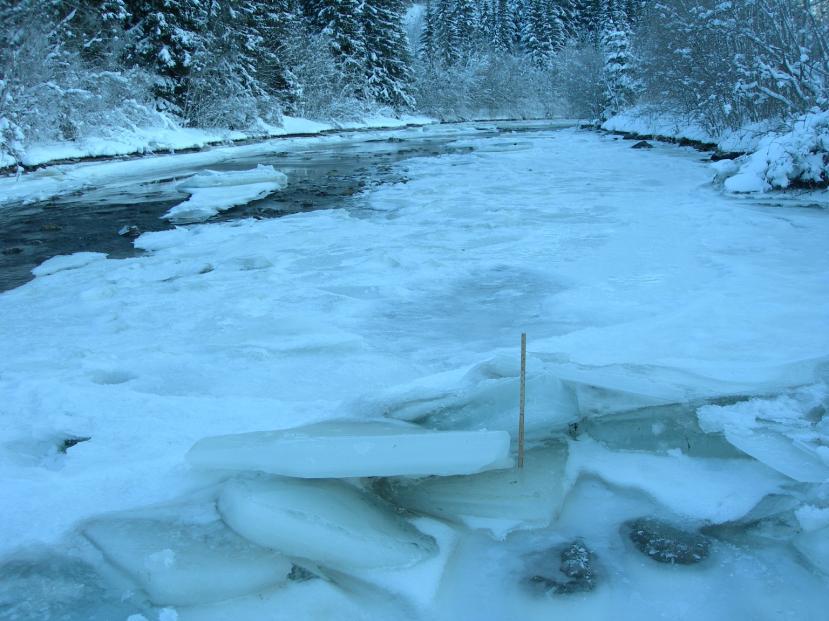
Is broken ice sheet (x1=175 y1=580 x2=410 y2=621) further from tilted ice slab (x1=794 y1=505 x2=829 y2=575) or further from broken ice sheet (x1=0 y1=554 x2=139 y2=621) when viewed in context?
tilted ice slab (x1=794 y1=505 x2=829 y2=575)

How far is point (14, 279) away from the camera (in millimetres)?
5922

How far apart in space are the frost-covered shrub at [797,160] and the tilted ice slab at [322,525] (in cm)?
988

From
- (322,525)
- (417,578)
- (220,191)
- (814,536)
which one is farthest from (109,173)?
(814,536)

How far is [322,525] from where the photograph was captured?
199cm

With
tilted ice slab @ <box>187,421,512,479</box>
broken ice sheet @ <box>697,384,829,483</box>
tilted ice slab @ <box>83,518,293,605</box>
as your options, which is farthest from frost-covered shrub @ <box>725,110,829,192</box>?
tilted ice slab @ <box>83,518,293,605</box>

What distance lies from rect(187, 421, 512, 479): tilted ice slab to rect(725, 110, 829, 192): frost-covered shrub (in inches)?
369

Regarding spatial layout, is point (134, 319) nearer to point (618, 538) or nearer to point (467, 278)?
point (467, 278)

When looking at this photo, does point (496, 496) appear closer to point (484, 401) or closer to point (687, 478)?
point (484, 401)

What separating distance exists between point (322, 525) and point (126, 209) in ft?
31.3

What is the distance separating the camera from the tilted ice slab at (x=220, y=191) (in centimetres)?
952

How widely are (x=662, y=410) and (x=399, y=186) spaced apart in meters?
9.79

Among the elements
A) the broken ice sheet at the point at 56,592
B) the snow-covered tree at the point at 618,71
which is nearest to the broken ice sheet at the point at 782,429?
the broken ice sheet at the point at 56,592

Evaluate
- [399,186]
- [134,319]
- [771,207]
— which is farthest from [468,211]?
[134,319]

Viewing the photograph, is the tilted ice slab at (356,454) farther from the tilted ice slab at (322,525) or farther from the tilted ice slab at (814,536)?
the tilted ice slab at (814,536)
